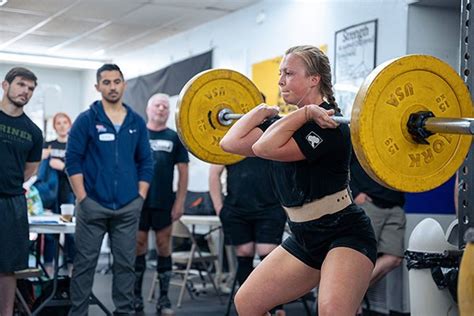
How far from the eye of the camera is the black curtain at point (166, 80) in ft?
29.3

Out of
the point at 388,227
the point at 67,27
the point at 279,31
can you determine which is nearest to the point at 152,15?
the point at 67,27

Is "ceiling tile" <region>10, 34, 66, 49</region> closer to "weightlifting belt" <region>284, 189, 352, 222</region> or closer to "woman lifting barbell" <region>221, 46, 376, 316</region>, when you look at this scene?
"woman lifting barbell" <region>221, 46, 376, 316</region>

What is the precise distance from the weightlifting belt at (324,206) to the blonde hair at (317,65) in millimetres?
385

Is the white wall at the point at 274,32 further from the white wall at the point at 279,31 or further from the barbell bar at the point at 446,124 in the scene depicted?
the barbell bar at the point at 446,124

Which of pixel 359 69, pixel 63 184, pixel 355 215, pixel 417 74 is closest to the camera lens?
pixel 417 74

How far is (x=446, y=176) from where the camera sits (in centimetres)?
253

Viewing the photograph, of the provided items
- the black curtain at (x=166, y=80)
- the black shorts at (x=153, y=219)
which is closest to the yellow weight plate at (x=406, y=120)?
the black shorts at (x=153, y=219)

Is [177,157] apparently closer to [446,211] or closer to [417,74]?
[446,211]

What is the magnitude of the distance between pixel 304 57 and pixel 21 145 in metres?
2.17

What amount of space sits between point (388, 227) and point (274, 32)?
112 inches

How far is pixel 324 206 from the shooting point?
2.84 metres

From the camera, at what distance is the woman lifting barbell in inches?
107

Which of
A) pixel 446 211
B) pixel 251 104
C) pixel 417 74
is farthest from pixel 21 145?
pixel 446 211

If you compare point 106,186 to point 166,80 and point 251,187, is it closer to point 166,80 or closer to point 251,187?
point 251,187
